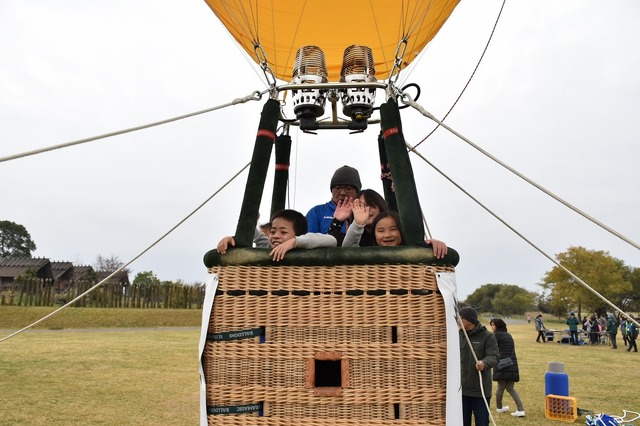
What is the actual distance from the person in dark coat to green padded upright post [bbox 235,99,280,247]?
3890 millimetres

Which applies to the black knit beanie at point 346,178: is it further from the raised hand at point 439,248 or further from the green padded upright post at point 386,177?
the raised hand at point 439,248

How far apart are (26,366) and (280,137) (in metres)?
6.23

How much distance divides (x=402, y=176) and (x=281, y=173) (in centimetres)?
104

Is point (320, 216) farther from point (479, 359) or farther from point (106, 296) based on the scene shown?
point (106, 296)

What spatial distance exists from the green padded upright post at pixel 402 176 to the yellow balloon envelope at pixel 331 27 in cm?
107

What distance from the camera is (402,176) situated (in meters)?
1.62

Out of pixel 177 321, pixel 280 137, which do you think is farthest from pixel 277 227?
pixel 177 321

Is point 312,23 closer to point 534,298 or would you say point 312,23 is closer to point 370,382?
point 370,382

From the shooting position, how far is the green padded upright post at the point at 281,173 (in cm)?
249

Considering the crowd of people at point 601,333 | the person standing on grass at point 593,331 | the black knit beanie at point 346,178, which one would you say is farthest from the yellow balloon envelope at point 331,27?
the person standing on grass at point 593,331

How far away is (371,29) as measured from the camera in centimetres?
304

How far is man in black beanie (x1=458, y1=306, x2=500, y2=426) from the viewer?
3252 mm

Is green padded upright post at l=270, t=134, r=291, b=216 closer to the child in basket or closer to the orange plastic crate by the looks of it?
the child in basket

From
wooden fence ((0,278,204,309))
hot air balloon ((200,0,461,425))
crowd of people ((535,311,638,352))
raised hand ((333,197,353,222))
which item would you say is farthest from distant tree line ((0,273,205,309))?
hot air balloon ((200,0,461,425))
